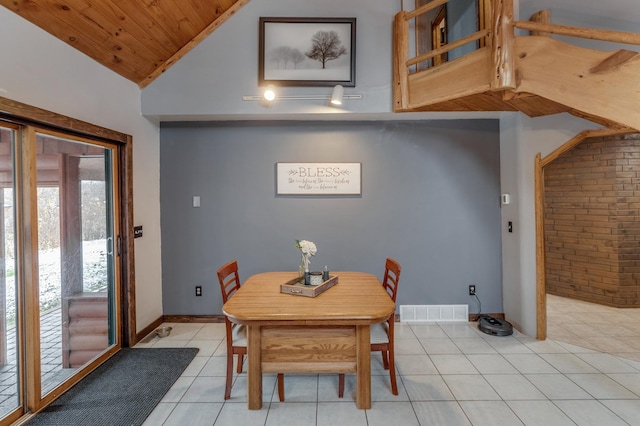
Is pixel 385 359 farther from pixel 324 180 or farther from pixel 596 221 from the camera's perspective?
pixel 596 221

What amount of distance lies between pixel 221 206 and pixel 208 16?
1895 mm

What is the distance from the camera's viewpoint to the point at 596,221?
3.83 metres

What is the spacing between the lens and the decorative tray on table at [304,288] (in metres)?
2.05

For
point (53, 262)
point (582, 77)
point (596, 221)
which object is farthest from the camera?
point (596, 221)

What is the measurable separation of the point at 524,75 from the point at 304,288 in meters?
2.24

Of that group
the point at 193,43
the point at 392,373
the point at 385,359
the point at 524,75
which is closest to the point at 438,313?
the point at 385,359

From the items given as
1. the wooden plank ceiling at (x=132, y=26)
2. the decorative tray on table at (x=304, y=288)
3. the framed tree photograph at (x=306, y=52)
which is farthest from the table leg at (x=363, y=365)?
the wooden plank ceiling at (x=132, y=26)

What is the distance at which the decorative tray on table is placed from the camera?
2.05 m

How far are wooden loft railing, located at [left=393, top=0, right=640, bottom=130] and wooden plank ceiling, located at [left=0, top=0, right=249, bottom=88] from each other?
1901 millimetres

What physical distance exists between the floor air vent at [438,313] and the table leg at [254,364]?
6.42 ft

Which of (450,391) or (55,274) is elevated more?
(55,274)

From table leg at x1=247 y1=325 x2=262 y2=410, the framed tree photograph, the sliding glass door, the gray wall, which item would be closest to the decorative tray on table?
table leg at x1=247 y1=325 x2=262 y2=410

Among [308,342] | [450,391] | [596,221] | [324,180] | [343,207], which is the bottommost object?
[450,391]

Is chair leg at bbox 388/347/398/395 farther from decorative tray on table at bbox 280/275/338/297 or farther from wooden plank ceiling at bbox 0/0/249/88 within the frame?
wooden plank ceiling at bbox 0/0/249/88
